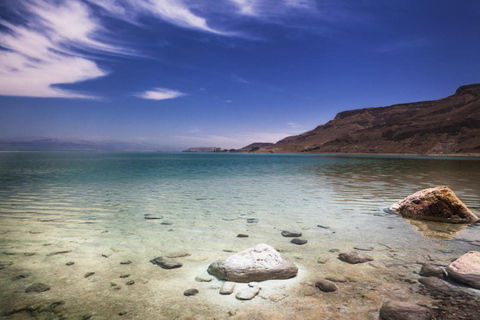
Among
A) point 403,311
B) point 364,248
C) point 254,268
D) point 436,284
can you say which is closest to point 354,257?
point 364,248

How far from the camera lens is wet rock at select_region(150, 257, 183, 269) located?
525 cm

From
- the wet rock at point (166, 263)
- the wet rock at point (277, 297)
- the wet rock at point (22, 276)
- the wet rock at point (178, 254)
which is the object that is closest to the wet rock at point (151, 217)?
the wet rock at point (178, 254)

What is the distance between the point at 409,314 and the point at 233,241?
4.29 metres

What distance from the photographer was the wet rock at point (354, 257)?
5.37 metres

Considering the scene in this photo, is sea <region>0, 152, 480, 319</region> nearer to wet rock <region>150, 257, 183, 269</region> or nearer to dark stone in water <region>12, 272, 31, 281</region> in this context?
dark stone in water <region>12, 272, 31, 281</region>

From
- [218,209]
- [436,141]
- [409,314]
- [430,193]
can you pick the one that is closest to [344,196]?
[430,193]

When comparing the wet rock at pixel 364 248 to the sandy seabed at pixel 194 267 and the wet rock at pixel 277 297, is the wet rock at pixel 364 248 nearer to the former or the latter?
the sandy seabed at pixel 194 267

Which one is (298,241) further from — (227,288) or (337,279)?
(227,288)

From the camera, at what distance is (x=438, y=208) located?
358 inches

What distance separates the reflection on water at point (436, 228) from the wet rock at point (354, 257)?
2.81 m

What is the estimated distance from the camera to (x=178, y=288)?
437 centimetres

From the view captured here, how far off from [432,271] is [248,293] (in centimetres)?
340

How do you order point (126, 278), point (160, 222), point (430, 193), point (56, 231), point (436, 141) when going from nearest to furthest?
point (126, 278), point (56, 231), point (160, 222), point (430, 193), point (436, 141)

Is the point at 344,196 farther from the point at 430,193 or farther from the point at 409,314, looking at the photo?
the point at 409,314
